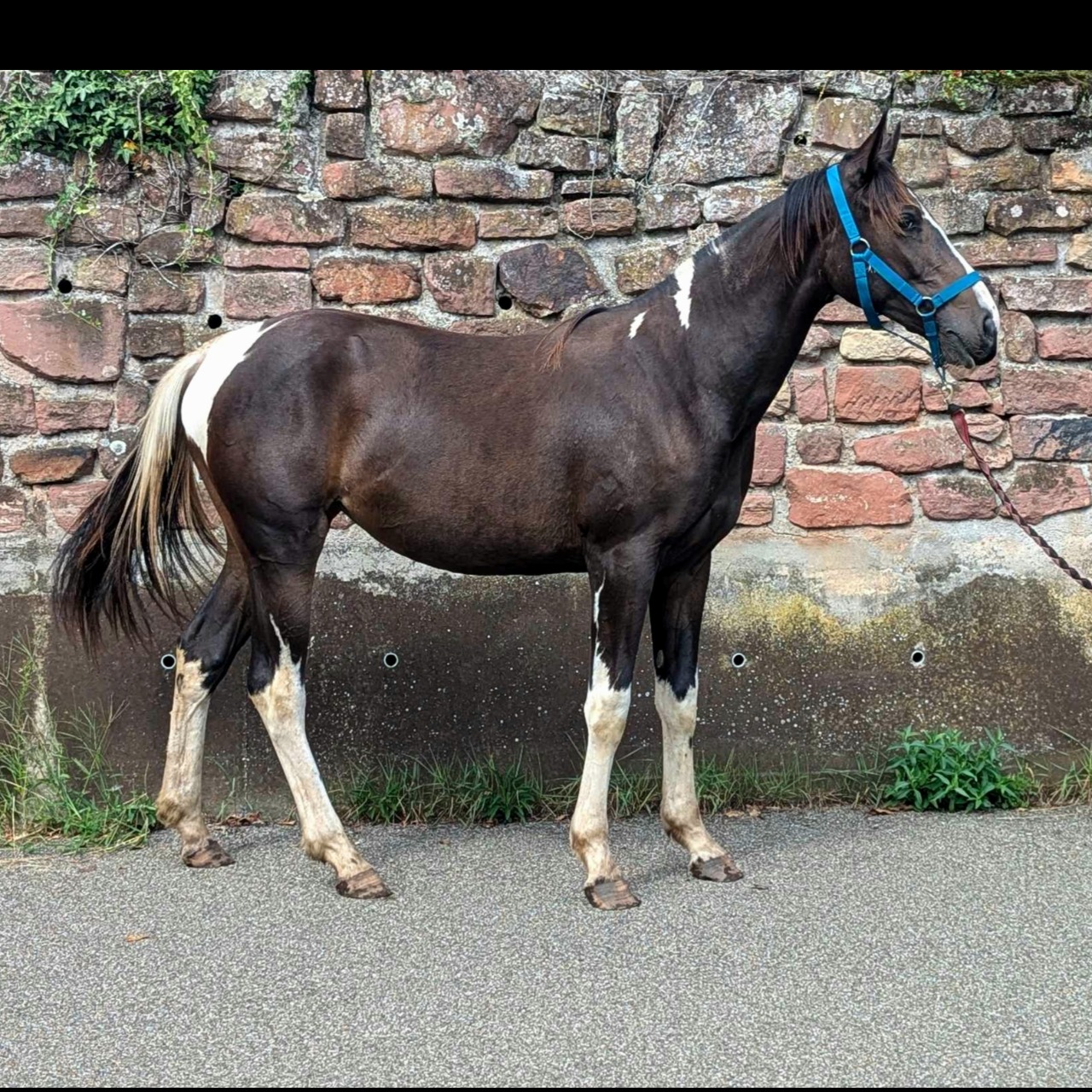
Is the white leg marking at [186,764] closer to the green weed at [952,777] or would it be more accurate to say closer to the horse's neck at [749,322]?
the horse's neck at [749,322]

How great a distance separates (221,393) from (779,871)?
7.92 feet

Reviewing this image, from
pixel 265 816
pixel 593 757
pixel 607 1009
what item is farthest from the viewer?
pixel 265 816

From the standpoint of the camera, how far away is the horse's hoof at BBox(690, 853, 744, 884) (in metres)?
3.87

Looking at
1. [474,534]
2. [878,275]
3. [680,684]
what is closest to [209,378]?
[474,534]

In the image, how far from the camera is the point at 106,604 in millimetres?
4293

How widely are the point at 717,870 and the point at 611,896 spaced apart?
0.43m

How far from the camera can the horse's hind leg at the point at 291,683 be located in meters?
3.94

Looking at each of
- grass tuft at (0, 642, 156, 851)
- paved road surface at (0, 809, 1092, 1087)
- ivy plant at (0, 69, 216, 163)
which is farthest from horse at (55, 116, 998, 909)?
ivy plant at (0, 69, 216, 163)

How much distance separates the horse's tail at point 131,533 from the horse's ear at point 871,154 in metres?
2.25

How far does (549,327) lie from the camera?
461 centimetres

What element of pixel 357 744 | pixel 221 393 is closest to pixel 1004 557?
pixel 357 744

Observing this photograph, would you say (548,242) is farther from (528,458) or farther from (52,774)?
(52,774)
